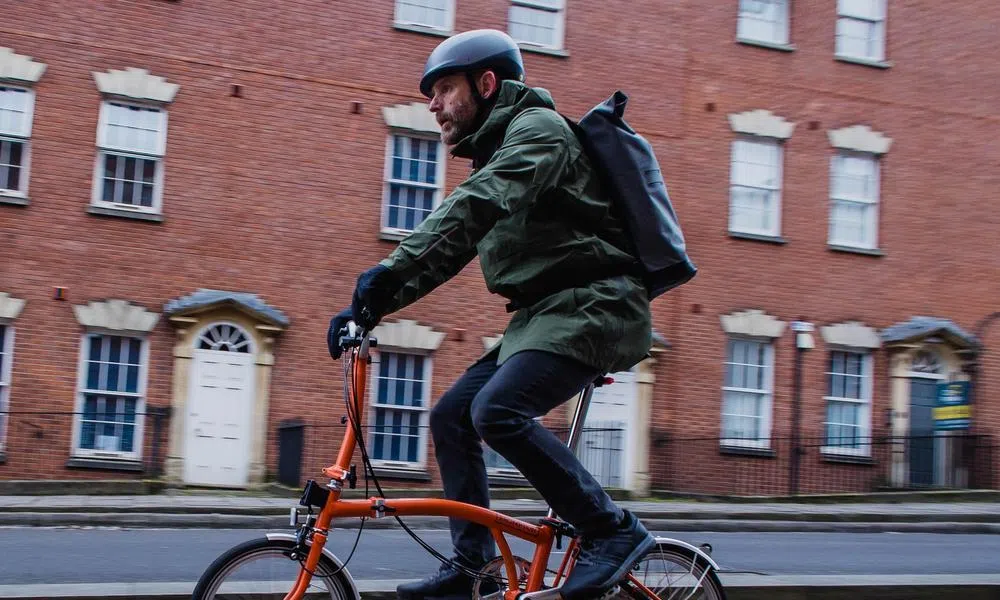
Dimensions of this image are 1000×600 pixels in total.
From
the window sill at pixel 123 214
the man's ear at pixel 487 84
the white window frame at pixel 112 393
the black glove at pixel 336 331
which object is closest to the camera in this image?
the black glove at pixel 336 331

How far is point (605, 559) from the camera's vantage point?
438cm

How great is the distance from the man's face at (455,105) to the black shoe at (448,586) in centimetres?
150

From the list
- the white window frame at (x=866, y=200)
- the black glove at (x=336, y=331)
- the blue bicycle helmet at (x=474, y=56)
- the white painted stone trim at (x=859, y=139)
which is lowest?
the black glove at (x=336, y=331)

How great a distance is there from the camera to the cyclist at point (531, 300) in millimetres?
4137

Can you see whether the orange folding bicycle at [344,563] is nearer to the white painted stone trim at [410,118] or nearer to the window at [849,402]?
the white painted stone trim at [410,118]

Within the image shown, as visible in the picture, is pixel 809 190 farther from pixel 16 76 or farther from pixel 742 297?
pixel 16 76

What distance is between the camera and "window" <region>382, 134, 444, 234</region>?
67.1ft

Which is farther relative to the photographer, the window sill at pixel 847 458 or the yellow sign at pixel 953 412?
the window sill at pixel 847 458

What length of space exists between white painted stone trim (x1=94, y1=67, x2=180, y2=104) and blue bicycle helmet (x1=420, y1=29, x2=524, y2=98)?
1571cm

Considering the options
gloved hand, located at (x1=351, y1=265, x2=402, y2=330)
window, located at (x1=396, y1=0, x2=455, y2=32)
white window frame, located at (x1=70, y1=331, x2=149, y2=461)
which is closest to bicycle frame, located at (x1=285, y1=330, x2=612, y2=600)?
gloved hand, located at (x1=351, y1=265, x2=402, y2=330)

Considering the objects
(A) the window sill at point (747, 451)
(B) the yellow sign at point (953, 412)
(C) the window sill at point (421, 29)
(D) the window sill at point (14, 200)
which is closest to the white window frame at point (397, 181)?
(C) the window sill at point (421, 29)

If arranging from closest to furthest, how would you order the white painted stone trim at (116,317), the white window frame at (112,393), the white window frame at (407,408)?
the white window frame at (112,393) → the white painted stone trim at (116,317) → the white window frame at (407,408)

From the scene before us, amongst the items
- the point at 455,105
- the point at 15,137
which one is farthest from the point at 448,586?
the point at 15,137

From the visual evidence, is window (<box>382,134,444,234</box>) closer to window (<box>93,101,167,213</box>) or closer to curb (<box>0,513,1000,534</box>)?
window (<box>93,101,167,213</box>)
